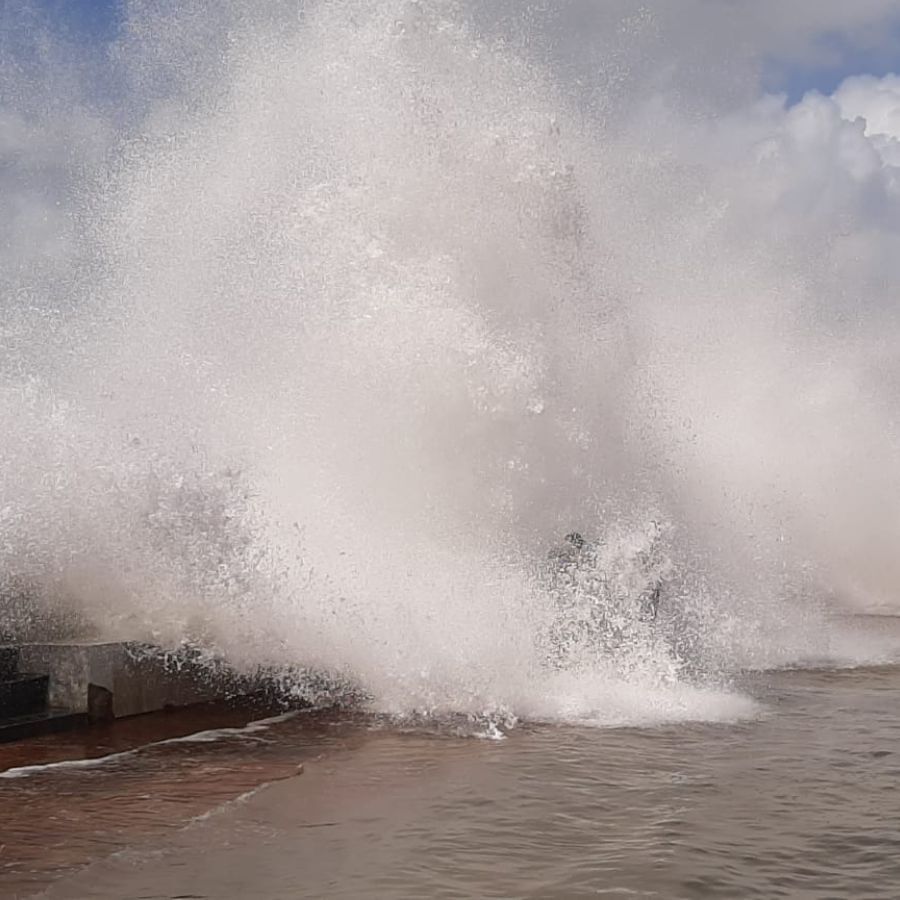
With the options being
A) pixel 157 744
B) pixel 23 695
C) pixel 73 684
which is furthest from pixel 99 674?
pixel 157 744

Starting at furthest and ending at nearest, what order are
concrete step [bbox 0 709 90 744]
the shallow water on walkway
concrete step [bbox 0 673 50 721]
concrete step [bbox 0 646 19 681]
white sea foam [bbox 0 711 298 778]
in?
concrete step [bbox 0 646 19 681], concrete step [bbox 0 673 50 721], concrete step [bbox 0 709 90 744], white sea foam [bbox 0 711 298 778], the shallow water on walkway

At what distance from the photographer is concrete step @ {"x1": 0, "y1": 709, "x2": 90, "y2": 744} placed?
5.67 metres

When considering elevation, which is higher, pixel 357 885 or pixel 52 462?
pixel 52 462

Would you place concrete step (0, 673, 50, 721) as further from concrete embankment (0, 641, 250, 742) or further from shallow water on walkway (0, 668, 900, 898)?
shallow water on walkway (0, 668, 900, 898)

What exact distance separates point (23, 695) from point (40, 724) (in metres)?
0.22

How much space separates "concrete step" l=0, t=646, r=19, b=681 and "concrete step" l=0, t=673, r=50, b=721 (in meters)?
0.04

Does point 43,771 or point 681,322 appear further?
point 681,322

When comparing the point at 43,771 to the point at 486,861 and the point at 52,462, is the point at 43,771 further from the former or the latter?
the point at 52,462

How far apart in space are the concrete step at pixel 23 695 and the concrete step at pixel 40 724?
37mm

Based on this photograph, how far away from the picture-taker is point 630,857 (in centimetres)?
389

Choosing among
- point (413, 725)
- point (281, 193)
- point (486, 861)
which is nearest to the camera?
point (486, 861)

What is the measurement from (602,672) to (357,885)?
372cm

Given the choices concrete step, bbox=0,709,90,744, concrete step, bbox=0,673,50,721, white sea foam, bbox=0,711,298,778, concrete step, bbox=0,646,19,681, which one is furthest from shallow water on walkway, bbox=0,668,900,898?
concrete step, bbox=0,646,19,681

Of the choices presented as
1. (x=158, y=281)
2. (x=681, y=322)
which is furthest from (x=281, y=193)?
(x=681, y=322)
